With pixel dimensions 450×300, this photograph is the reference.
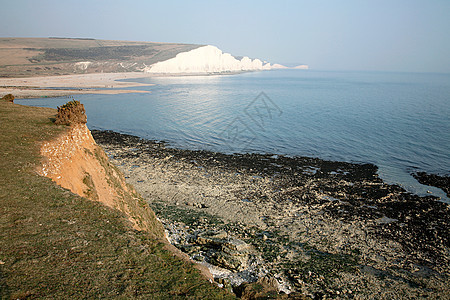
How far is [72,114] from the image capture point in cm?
1407

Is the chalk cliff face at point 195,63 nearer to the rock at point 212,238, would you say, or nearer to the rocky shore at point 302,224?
the rocky shore at point 302,224

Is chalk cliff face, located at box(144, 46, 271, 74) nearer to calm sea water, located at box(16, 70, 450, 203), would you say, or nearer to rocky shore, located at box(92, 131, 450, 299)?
calm sea water, located at box(16, 70, 450, 203)

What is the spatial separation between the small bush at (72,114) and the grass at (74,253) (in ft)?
16.4

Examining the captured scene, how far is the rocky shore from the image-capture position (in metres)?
11.2

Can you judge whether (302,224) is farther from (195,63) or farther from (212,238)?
(195,63)

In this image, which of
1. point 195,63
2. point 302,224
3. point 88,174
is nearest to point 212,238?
point 302,224

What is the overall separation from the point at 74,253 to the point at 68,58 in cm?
14980

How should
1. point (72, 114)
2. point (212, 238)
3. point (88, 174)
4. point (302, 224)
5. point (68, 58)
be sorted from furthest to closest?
point (68, 58)
point (302, 224)
point (72, 114)
point (212, 238)
point (88, 174)

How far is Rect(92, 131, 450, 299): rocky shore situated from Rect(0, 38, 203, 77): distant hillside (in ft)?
329

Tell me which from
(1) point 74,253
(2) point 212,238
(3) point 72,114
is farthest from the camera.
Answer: (3) point 72,114

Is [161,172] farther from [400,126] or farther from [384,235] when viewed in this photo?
[400,126]

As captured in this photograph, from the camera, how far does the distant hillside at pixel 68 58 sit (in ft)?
366

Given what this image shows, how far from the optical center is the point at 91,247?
662cm

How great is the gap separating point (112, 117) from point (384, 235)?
4135 cm
